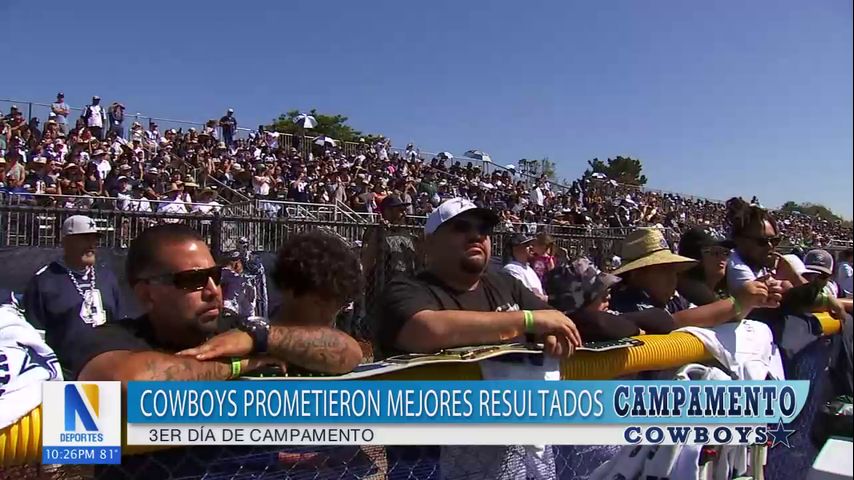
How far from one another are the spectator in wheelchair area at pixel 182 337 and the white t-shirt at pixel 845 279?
11.1ft

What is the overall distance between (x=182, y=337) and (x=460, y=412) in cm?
84

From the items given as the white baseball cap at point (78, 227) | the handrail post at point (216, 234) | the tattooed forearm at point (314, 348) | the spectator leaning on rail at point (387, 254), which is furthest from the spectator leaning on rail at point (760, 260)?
the handrail post at point (216, 234)

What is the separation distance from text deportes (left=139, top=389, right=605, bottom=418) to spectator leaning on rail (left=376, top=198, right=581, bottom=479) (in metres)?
0.08

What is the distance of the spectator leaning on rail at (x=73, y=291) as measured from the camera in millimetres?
4422

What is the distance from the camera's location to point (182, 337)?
6.48ft

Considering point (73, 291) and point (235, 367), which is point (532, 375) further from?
point (73, 291)

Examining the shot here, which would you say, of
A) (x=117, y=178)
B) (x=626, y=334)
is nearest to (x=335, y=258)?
(x=626, y=334)

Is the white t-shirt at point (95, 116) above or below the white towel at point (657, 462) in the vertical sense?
above

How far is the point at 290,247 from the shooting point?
232cm

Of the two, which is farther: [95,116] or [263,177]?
[95,116]

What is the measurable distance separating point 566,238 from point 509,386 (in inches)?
342

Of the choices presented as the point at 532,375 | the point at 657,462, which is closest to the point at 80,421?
the point at 532,375

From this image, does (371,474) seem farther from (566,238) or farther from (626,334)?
(566,238)

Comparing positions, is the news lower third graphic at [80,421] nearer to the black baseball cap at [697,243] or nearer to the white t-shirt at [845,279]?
the black baseball cap at [697,243]
